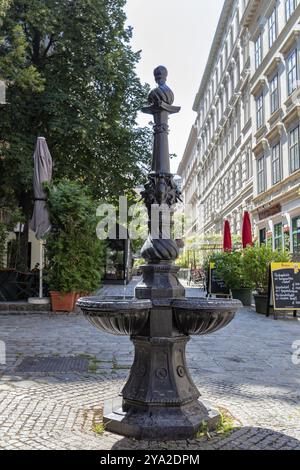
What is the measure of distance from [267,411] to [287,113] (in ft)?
67.6

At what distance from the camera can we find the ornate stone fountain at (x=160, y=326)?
148 inches

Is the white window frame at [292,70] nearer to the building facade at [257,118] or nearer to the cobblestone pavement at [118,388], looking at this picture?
the building facade at [257,118]

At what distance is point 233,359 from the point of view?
266 inches

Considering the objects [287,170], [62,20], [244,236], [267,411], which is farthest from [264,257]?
[62,20]

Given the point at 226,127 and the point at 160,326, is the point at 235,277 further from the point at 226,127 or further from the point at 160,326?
the point at 226,127

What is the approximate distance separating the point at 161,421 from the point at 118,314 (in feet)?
3.02

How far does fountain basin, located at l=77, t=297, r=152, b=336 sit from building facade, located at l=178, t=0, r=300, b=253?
36.3ft

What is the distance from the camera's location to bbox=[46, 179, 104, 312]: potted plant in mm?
11984

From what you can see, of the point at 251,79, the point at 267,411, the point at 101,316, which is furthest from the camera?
the point at 251,79

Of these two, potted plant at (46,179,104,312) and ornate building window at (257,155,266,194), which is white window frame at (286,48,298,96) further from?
potted plant at (46,179,104,312)

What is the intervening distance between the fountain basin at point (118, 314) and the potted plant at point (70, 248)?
8071 mm

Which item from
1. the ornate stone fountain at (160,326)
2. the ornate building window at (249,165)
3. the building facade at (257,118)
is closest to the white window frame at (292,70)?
the building facade at (257,118)

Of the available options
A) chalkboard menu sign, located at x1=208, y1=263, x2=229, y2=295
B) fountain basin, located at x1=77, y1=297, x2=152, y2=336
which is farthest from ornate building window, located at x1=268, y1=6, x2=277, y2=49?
fountain basin, located at x1=77, y1=297, x2=152, y2=336
